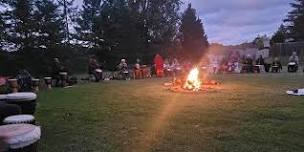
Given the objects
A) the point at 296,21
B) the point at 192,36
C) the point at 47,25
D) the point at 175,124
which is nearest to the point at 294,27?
the point at 296,21

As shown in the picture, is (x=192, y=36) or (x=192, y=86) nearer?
(x=192, y=86)

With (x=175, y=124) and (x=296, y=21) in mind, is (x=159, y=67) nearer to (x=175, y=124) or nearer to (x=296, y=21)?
(x=175, y=124)

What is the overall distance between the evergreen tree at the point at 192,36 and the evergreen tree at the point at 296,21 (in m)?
13.8

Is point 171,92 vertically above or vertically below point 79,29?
below

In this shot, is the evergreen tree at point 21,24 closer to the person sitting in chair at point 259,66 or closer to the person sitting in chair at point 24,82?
the person sitting in chair at point 24,82

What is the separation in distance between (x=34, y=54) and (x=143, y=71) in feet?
21.3

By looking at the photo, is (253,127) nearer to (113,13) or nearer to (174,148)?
(174,148)

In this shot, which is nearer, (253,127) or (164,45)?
(253,127)

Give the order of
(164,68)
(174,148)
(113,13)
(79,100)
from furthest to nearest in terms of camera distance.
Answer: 1. (113,13)
2. (164,68)
3. (79,100)
4. (174,148)

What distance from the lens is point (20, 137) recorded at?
495cm

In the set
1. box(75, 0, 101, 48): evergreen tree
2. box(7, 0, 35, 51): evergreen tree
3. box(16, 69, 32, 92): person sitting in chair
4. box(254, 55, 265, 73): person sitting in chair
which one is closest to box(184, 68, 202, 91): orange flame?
box(16, 69, 32, 92): person sitting in chair

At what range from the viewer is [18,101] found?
25.7ft

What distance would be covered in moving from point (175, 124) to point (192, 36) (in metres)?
50.4

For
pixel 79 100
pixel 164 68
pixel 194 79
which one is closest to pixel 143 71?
pixel 164 68
